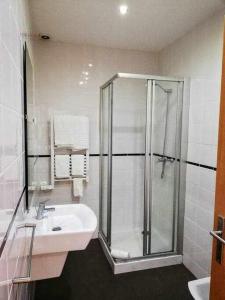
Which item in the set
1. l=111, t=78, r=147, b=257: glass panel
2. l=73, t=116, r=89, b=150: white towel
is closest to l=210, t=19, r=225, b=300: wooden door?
l=111, t=78, r=147, b=257: glass panel

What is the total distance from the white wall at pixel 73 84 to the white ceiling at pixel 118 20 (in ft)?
0.56

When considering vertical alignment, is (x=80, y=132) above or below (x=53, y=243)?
above

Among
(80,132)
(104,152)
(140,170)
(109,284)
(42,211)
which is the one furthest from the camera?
(140,170)

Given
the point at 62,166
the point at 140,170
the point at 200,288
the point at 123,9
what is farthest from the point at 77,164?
the point at 200,288

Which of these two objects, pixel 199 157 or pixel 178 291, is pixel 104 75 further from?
pixel 178 291

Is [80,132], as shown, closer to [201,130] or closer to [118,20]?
[118,20]

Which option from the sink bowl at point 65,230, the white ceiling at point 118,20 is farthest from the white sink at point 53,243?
the white ceiling at point 118,20

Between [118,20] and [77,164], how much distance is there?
1628mm

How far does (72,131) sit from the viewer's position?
274 cm

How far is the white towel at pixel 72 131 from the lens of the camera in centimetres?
270

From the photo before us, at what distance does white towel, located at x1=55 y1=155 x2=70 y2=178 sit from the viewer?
2766 millimetres

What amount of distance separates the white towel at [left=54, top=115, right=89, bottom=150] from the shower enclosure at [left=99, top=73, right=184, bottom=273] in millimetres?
260

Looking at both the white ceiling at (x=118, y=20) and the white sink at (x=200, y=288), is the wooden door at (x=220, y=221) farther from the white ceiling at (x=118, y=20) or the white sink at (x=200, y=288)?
the white ceiling at (x=118, y=20)

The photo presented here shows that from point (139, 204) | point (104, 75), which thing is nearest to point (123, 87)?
point (104, 75)
